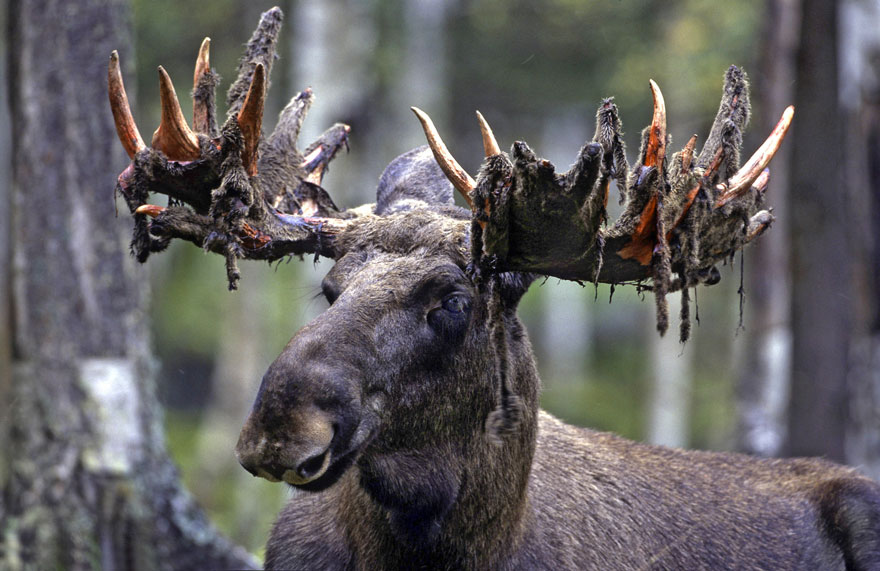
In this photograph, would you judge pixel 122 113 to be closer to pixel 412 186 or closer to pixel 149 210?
pixel 149 210

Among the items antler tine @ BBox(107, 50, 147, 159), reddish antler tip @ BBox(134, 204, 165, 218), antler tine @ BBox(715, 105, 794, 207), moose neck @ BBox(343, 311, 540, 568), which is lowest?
moose neck @ BBox(343, 311, 540, 568)

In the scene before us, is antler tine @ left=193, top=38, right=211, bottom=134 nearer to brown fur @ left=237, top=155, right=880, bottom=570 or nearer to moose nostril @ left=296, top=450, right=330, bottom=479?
brown fur @ left=237, top=155, right=880, bottom=570

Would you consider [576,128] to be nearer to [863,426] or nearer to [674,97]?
[674,97]

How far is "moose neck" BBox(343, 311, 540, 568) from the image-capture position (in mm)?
4133

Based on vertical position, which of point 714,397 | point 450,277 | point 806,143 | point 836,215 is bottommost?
point 714,397

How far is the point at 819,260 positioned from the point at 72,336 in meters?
6.50

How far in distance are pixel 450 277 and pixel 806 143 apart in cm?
640

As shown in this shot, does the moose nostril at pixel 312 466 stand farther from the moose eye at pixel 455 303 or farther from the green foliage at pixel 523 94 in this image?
the green foliage at pixel 523 94

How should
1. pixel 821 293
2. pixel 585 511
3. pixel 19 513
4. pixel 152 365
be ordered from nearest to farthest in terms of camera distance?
1. pixel 585 511
2. pixel 19 513
3. pixel 152 365
4. pixel 821 293

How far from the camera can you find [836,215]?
30.7ft

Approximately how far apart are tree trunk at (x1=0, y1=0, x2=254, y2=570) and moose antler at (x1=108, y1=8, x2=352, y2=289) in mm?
1587

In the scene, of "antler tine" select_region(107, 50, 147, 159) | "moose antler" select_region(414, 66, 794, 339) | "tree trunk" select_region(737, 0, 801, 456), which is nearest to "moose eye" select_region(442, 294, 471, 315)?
"moose antler" select_region(414, 66, 794, 339)

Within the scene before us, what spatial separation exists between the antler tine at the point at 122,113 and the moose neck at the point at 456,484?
165cm

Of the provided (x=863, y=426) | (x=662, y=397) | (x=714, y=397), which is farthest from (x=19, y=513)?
(x=714, y=397)
